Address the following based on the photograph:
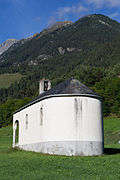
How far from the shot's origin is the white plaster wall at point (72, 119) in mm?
20766

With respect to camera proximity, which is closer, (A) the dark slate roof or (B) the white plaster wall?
(B) the white plaster wall

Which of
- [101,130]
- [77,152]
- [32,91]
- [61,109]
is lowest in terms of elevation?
[77,152]

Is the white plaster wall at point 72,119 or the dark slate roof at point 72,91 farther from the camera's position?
the dark slate roof at point 72,91

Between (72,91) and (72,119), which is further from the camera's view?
(72,91)

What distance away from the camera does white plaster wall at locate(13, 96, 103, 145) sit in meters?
20.8

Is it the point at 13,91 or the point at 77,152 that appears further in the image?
the point at 13,91

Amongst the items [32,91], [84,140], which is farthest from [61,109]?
[32,91]

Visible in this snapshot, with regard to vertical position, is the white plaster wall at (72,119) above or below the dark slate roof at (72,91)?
below

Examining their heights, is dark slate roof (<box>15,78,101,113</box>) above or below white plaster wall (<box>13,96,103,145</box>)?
above

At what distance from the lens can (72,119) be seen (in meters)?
20.9

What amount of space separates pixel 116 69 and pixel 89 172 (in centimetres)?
9984

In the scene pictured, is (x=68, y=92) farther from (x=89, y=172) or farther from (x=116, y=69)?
(x=116, y=69)

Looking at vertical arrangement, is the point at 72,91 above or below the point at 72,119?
above

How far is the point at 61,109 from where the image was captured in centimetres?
2130
